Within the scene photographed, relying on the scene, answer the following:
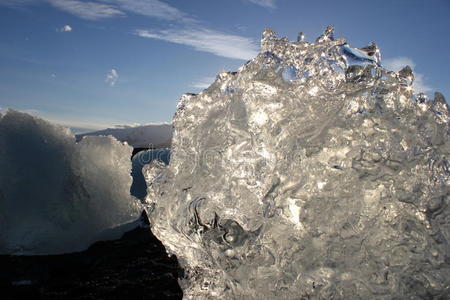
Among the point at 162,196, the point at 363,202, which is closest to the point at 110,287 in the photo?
the point at 162,196

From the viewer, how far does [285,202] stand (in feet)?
8.11

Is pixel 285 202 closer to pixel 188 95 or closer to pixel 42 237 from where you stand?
pixel 188 95

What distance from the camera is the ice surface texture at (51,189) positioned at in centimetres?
403

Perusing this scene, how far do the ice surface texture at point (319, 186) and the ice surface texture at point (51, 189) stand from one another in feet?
6.19

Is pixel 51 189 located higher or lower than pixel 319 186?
lower

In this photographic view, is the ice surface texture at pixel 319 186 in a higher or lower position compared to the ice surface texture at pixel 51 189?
higher

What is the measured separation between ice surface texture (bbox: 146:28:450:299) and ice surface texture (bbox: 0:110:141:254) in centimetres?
189

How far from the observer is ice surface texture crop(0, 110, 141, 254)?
13.2 feet

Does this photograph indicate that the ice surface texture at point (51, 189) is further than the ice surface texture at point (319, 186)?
Yes

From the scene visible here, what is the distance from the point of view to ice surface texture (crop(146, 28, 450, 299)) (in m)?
2.38

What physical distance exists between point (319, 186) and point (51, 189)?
297cm

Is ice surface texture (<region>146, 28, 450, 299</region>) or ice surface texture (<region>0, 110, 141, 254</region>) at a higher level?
ice surface texture (<region>146, 28, 450, 299</region>)

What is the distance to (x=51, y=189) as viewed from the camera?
14.1 feet

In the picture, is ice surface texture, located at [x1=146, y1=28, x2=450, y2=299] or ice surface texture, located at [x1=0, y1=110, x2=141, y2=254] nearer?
ice surface texture, located at [x1=146, y1=28, x2=450, y2=299]
